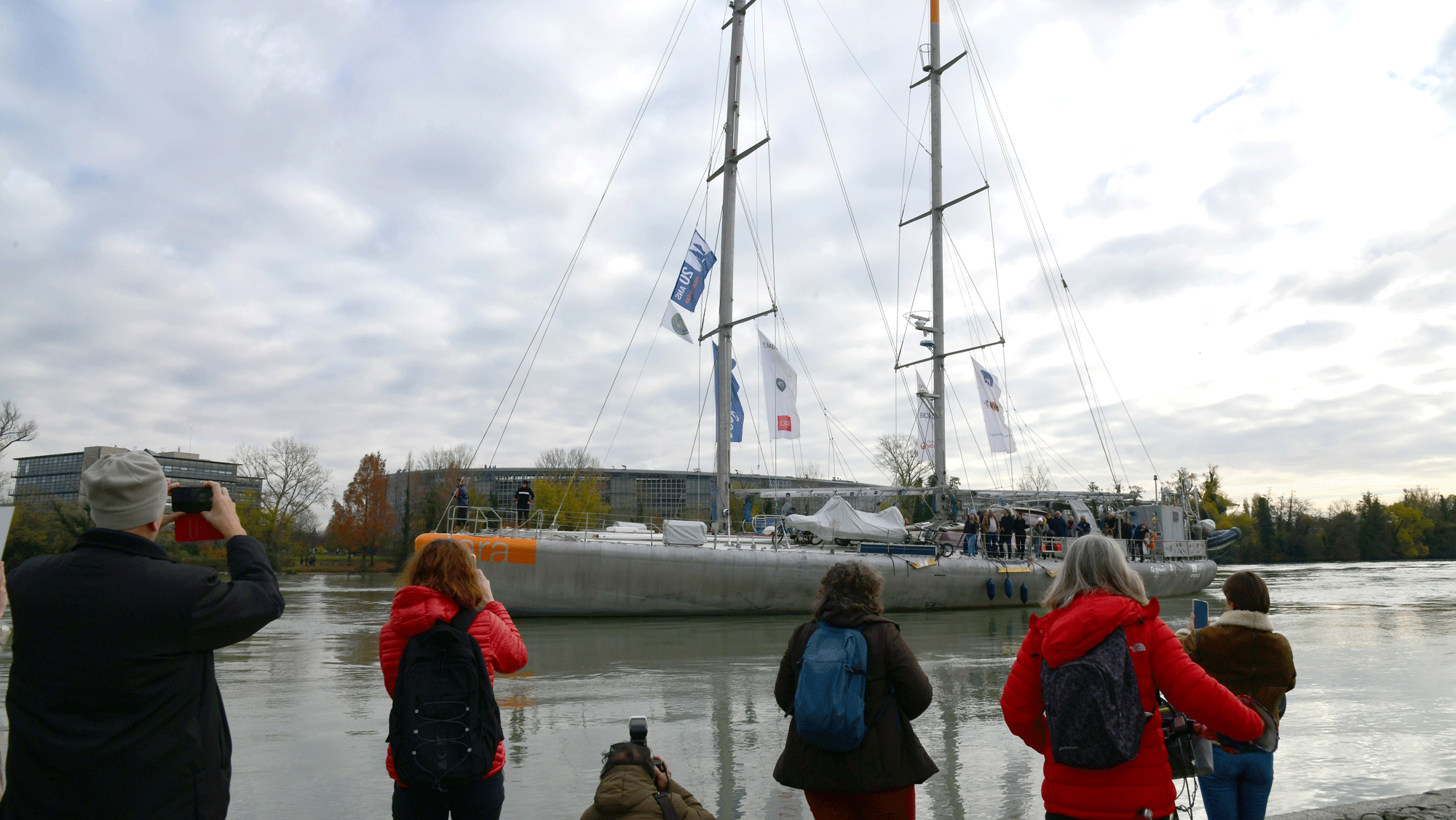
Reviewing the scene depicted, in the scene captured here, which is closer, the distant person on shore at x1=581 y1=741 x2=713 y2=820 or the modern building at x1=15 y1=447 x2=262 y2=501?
the distant person on shore at x1=581 y1=741 x2=713 y2=820

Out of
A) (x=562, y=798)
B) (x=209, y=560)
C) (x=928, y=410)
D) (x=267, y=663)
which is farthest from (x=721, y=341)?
(x=209, y=560)

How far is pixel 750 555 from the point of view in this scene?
21344 millimetres

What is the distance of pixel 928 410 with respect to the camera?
32281 millimetres

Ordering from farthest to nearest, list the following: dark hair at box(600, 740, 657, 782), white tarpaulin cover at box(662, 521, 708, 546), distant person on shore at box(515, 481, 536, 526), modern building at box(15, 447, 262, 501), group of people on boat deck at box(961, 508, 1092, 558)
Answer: modern building at box(15, 447, 262, 501), group of people on boat deck at box(961, 508, 1092, 558), distant person on shore at box(515, 481, 536, 526), white tarpaulin cover at box(662, 521, 708, 546), dark hair at box(600, 740, 657, 782)

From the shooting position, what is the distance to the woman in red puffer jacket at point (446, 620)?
11.4ft

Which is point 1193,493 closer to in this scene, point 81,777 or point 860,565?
point 860,565

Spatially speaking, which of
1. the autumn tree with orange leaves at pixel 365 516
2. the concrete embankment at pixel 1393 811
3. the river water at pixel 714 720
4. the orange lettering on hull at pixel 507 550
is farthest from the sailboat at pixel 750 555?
the autumn tree with orange leaves at pixel 365 516

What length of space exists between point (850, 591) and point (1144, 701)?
1.15 meters

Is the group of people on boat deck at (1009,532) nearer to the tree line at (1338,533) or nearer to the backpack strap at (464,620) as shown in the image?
the backpack strap at (464,620)

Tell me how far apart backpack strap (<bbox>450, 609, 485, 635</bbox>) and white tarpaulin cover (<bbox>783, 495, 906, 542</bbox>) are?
19735 mm

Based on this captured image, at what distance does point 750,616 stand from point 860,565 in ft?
60.5

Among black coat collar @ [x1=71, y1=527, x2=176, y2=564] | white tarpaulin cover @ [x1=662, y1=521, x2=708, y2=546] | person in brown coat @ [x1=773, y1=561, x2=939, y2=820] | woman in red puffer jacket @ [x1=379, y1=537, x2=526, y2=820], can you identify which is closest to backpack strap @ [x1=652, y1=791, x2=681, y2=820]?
person in brown coat @ [x1=773, y1=561, x2=939, y2=820]

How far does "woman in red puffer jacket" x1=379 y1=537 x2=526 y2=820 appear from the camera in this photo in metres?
3.48

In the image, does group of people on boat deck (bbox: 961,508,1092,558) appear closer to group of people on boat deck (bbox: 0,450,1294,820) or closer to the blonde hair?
group of people on boat deck (bbox: 0,450,1294,820)
